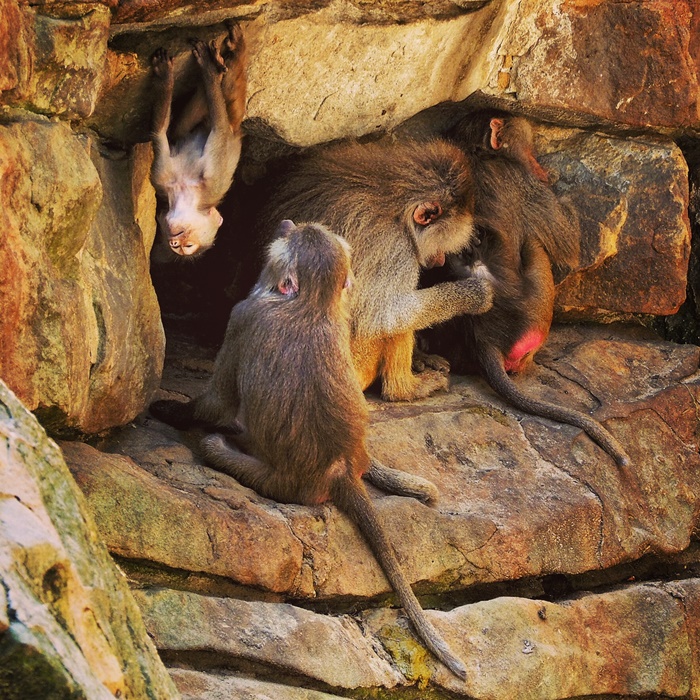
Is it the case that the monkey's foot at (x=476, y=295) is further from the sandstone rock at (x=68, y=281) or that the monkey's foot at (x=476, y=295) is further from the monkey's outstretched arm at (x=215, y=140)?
the sandstone rock at (x=68, y=281)

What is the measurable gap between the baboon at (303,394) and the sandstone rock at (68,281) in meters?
0.46

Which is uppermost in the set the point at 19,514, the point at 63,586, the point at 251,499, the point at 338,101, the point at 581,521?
the point at 338,101

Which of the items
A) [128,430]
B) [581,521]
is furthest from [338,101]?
[581,521]

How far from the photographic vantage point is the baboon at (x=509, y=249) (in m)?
5.95

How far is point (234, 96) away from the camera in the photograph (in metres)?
4.86

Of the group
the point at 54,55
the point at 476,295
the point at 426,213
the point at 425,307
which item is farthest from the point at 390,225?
the point at 54,55

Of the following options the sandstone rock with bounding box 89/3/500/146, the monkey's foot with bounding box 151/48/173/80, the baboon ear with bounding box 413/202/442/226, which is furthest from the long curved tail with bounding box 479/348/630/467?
the monkey's foot with bounding box 151/48/173/80

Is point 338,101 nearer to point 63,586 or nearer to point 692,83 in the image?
point 692,83

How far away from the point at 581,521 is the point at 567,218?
1729 millimetres

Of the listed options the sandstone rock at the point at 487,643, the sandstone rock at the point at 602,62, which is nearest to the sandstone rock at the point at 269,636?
the sandstone rock at the point at 487,643

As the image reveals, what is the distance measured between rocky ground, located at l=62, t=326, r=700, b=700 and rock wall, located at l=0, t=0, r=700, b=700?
0.04ft

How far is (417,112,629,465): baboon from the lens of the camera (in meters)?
5.95

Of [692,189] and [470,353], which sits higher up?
[692,189]

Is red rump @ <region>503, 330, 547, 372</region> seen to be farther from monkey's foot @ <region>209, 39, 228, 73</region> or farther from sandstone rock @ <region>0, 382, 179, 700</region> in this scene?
sandstone rock @ <region>0, 382, 179, 700</region>
